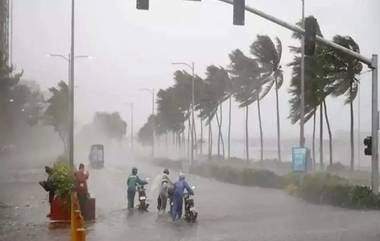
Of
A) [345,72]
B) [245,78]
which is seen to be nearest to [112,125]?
[245,78]

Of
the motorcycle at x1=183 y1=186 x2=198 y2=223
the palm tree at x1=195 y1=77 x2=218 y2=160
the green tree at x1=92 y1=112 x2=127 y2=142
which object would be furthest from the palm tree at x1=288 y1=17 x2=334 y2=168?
the green tree at x1=92 y1=112 x2=127 y2=142

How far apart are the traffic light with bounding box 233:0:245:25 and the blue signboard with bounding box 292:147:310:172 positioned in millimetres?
13523

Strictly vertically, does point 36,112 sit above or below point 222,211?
above

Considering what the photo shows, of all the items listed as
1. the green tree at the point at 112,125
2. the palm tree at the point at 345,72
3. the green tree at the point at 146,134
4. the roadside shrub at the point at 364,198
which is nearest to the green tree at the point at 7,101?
the green tree at the point at 112,125

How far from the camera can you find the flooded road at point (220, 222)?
15477 millimetres

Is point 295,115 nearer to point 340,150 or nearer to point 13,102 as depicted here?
point 340,150

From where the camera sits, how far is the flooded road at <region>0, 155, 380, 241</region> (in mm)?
15477

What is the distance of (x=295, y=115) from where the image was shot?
4534cm

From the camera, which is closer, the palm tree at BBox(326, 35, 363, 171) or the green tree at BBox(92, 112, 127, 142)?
the palm tree at BBox(326, 35, 363, 171)

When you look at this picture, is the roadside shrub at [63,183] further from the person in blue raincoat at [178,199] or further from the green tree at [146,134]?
the green tree at [146,134]

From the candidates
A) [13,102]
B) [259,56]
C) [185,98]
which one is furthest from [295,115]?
[13,102]

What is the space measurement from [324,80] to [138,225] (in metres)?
22.8

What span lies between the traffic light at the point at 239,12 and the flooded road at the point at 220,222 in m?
5.24

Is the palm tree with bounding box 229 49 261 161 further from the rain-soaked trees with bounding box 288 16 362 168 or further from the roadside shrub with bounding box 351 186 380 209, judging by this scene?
the roadside shrub with bounding box 351 186 380 209
